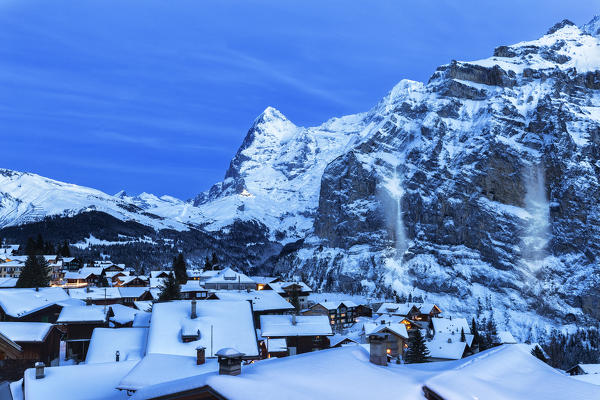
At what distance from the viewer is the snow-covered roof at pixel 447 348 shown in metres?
71.7

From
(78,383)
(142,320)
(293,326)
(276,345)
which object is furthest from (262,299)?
(78,383)

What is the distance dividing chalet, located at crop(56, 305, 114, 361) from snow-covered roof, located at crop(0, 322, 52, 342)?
21.5 ft

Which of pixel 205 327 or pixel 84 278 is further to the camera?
pixel 84 278

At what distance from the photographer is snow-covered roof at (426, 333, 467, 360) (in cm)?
7169

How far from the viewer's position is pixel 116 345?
3775 cm

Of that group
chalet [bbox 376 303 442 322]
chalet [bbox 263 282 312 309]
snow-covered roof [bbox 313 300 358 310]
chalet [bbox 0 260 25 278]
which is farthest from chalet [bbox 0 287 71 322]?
chalet [bbox 376 303 442 322]

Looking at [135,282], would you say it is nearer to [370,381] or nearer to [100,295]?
[100,295]

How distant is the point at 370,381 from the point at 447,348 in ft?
215

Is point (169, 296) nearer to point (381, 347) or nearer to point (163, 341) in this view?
point (163, 341)

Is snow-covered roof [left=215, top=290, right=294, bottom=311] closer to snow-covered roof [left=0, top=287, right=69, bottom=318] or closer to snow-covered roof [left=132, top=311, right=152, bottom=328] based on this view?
snow-covered roof [left=132, top=311, right=152, bottom=328]

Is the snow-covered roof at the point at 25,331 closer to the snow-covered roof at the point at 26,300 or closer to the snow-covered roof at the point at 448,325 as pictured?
the snow-covered roof at the point at 26,300

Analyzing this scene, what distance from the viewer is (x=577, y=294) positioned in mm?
196000

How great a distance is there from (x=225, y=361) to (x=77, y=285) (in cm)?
9892

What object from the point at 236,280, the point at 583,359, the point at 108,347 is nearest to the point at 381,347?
the point at 108,347
